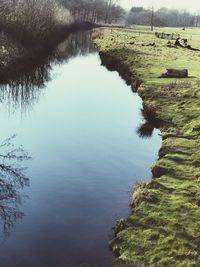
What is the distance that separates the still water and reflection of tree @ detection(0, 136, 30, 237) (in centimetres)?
4

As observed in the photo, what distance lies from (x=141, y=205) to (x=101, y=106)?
20608 mm

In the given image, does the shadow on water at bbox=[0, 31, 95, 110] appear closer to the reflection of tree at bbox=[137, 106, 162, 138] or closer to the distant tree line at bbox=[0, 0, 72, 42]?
the distant tree line at bbox=[0, 0, 72, 42]

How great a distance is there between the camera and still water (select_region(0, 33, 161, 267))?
1526 centimetres

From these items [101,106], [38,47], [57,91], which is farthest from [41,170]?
[38,47]

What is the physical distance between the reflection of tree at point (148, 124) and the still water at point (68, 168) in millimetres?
585

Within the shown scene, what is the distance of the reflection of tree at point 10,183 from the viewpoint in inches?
667

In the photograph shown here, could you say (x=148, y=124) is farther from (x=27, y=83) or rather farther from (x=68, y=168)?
(x=27, y=83)

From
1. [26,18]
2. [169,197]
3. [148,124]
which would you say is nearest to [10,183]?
[169,197]

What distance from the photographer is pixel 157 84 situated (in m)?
40.7

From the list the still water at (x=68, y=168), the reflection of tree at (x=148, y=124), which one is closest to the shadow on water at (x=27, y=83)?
the still water at (x=68, y=168)

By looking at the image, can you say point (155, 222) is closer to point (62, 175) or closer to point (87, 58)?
point (62, 175)

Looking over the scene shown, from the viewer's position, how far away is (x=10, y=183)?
66.0ft

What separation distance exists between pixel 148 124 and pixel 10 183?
13.8 meters

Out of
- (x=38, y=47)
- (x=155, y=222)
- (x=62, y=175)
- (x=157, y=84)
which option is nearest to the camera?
(x=155, y=222)
